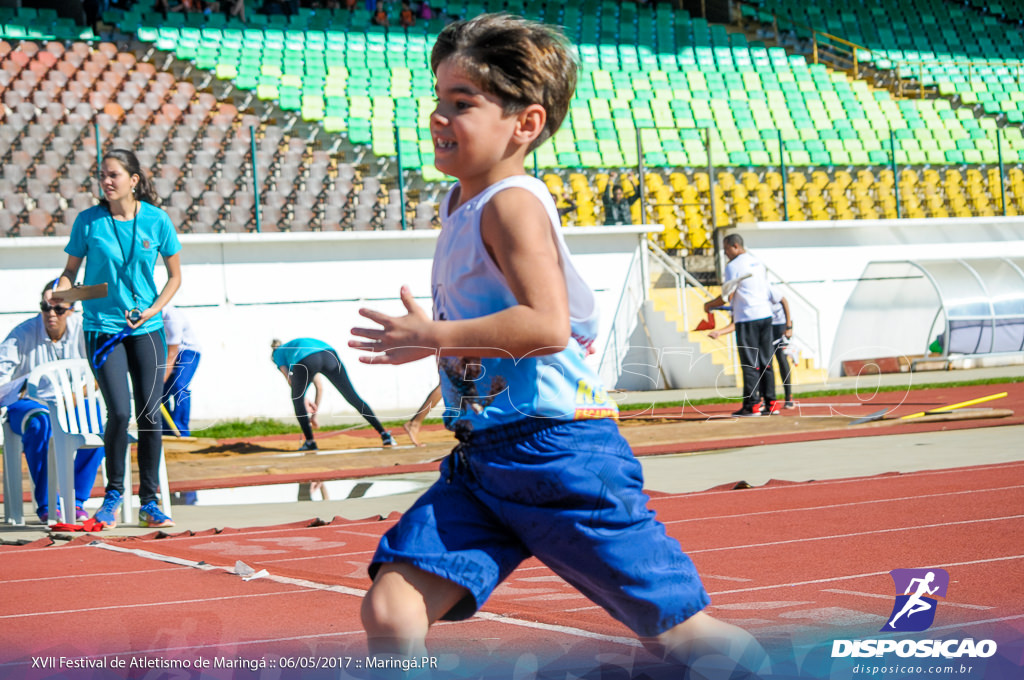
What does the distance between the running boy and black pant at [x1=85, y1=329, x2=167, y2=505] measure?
13.2 feet

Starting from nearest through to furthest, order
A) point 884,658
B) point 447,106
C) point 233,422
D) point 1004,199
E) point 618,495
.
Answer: point 618,495, point 447,106, point 884,658, point 233,422, point 1004,199

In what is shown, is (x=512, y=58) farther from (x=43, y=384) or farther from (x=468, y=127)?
(x=43, y=384)

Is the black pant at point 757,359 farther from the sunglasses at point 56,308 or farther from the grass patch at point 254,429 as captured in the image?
the sunglasses at point 56,308

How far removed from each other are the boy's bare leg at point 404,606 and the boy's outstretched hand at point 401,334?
0.39m

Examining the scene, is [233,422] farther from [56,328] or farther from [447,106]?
[447,106]

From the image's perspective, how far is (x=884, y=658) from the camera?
3002mm

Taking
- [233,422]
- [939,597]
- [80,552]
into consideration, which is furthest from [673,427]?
[939,597]

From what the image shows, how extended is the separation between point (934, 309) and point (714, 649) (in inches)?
818

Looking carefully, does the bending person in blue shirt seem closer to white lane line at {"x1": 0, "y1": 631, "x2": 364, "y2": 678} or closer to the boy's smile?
white lane line at {"x1": 0, "y1": 631, "x2": 364, "y2": 678}

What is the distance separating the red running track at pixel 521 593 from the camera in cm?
324

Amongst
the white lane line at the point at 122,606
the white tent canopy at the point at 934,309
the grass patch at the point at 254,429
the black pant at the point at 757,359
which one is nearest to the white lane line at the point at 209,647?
the white lane line at the point at 122,606

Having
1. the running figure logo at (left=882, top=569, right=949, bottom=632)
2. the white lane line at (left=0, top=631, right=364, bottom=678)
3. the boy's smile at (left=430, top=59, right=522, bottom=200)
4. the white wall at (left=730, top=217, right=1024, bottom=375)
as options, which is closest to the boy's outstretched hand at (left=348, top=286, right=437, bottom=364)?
the boy's smile at (left=430, top=59, right=522, bottom=200)

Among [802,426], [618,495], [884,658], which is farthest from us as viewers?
[802,426]

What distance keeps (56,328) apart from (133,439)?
3.62 feet
